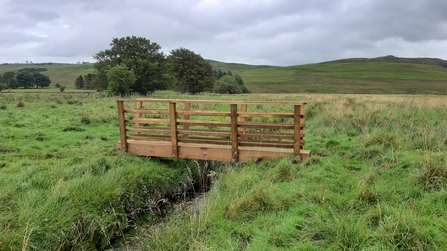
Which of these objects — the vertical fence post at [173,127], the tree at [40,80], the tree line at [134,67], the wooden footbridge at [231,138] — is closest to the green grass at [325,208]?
the wooden footbridge at [231,138]

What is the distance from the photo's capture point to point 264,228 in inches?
145

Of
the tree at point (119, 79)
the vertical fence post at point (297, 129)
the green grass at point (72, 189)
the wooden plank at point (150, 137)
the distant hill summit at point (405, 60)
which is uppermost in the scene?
the distant hill summit at point (405, 60)

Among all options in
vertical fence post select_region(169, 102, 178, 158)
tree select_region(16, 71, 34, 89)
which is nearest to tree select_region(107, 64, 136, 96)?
vertical fence post select_region(169, 102, 178, 158)

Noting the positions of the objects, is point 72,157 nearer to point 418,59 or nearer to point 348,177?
point 348,177

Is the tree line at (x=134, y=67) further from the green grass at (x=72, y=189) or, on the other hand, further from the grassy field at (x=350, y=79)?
the grassy field at (x=350, y=79)

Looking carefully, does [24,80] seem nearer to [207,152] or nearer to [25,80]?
[25,80]

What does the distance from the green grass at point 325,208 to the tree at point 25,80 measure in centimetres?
7871

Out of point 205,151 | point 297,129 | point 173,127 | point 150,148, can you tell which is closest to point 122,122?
point 150,148

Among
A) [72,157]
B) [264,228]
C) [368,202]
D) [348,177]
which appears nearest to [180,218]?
[264,228]

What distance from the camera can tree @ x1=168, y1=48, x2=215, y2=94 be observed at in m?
50.2

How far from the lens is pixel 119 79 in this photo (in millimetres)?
34750

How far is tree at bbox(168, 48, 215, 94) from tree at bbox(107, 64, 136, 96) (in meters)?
14.7

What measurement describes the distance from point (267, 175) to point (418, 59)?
188840 millimetres

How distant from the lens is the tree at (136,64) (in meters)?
40.2
